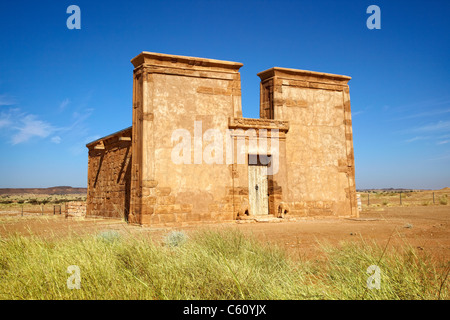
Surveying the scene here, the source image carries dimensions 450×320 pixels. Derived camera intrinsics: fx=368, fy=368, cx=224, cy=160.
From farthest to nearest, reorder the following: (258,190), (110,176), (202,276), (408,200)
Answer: (408,200) → (110,176) → (258,190) → (202,276)

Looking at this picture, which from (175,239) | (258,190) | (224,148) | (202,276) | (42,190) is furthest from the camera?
(42,190)

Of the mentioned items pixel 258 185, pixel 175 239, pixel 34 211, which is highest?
pixel 258 185

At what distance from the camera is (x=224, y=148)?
14.3m

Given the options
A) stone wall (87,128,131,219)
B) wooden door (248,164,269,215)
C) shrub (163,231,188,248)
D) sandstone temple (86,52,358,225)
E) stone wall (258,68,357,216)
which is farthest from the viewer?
stone wall (258,68,357,216)

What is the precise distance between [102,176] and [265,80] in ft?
29.1

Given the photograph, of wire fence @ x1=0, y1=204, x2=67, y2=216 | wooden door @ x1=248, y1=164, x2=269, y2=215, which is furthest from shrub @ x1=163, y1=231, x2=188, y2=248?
wire fence @ x1=0, y1=204, x2=67, y2=216

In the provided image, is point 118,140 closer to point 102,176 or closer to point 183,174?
point 102,176

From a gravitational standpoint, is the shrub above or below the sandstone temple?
below

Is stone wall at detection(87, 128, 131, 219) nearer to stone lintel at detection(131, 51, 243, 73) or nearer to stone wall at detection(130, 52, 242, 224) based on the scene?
stone wall at detection(130, 52, 242, 224)

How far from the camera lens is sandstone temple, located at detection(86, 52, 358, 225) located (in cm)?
1343

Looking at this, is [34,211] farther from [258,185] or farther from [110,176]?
[258,185]

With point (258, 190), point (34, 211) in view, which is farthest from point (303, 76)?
point (34, 211)

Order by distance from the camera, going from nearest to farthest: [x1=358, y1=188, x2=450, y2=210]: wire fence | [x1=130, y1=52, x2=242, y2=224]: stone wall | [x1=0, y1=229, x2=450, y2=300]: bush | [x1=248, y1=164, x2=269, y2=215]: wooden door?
1. [x1=0, y1=229, x2=450, y2=300]: bush
2. [x1=130, y1=52, x2=242, y2=224]: stone wall
3. [x1=248, y1=164, x2=269, y2=215]: wooden door
4. [x1=358, y1=188, x2=450, y2=210]: wire fence

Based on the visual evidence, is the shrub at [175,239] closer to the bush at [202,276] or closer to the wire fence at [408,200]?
the bush at [202,276]
